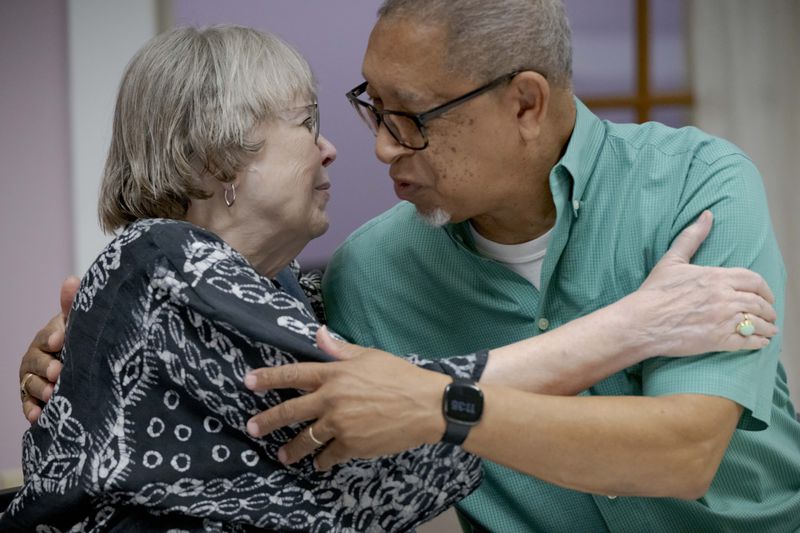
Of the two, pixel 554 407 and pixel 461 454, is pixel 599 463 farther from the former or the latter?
pixel 461 454

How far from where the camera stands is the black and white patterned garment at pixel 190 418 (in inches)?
60.0

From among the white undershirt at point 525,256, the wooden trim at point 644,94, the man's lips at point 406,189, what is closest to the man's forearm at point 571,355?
the white undershirt at point 525,256

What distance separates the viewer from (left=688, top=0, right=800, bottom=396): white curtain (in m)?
4.50

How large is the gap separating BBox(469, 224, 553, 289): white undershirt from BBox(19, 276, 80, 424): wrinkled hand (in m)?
0.77

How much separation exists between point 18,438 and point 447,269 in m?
2.36

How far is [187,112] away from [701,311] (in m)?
0.89

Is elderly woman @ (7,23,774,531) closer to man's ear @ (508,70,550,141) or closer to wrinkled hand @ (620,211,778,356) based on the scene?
wrinkled hand @ (620,211,778,356)

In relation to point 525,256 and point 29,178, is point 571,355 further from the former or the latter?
point 29,178

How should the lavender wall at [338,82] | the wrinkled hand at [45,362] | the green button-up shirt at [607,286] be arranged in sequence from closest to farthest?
the green button-up shirt at [607,286] → the wrinkled hand at [45,362] → the lavender wall at [338,82]

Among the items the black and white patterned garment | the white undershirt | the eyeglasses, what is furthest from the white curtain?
the black and white patterned garment

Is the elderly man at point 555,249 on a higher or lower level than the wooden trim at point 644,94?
higher

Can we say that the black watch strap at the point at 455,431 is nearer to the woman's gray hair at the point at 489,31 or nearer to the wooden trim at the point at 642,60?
the woman's gray hair at the point at 489,31

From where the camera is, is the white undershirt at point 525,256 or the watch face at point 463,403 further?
the white undershirt at point 525,256

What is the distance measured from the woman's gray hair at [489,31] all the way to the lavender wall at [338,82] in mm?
2254
